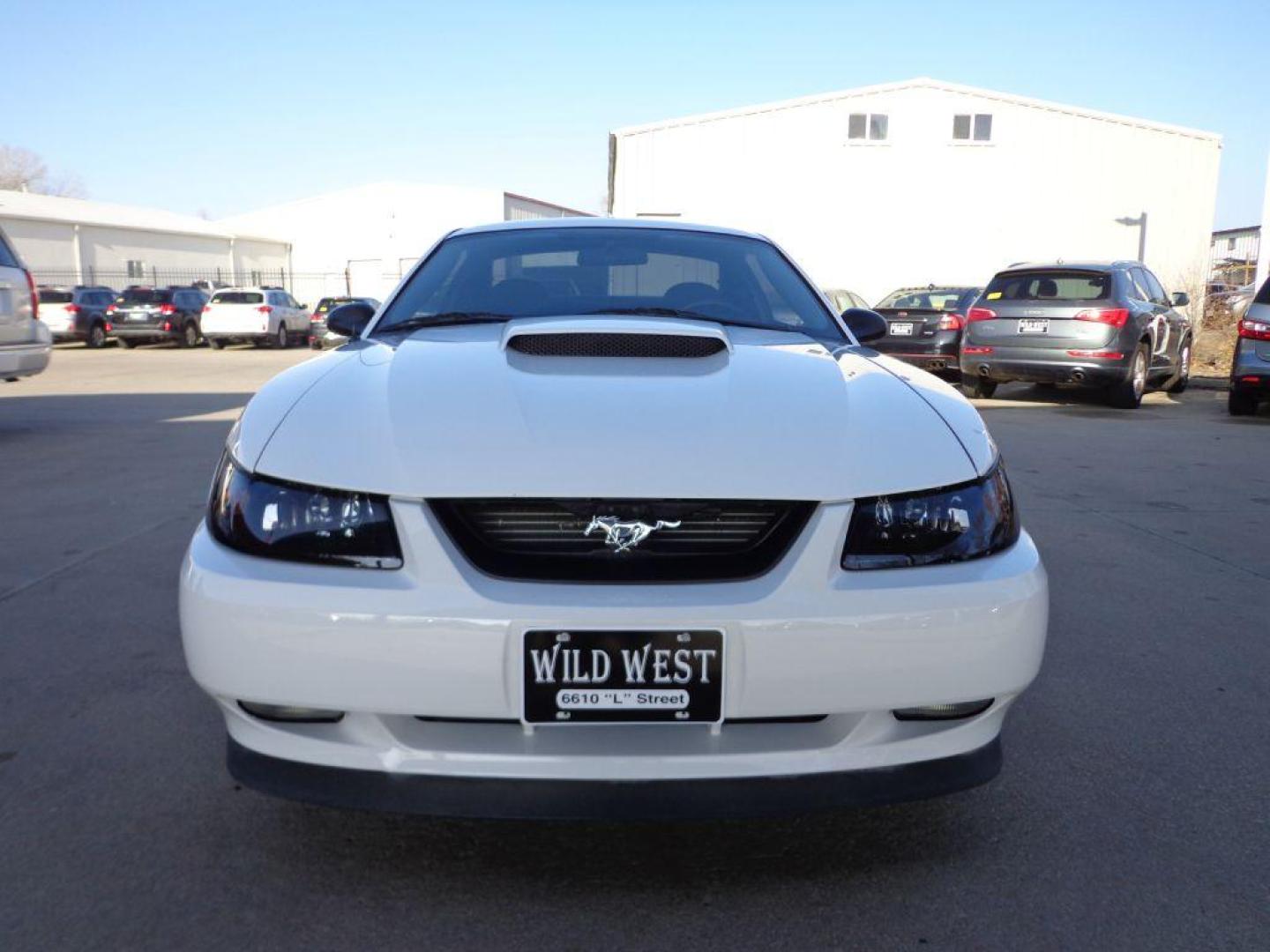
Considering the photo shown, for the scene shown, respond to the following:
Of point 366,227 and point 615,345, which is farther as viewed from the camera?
point 366,227

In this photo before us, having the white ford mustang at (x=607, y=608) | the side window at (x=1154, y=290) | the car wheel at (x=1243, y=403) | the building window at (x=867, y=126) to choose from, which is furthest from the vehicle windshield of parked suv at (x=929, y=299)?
the white ford mustang at (x=607, y=608)

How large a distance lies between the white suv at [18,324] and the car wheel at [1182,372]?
12051mm

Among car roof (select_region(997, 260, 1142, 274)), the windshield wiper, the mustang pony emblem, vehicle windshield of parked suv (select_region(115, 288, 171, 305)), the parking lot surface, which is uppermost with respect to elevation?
car roof (select_region(997, 260, 1142, 274))

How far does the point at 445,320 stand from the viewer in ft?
10.7

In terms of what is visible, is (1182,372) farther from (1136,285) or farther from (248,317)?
(248,317)

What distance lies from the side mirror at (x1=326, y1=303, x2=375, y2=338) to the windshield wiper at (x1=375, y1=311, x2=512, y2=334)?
0.31m

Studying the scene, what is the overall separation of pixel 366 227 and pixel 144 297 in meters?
25.3

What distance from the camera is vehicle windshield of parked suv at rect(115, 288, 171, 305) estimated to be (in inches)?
1018

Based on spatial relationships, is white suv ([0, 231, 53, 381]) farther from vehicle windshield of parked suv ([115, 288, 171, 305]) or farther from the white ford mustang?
vehicle windshield of parked suv ([115, 288, 171, 305])

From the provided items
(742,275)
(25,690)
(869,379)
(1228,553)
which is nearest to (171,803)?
(25,690)

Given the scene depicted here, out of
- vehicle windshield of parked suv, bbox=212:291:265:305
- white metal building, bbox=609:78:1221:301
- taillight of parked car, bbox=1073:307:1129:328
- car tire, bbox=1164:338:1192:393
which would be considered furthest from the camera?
white metal building, bbox=609:78:1221:301

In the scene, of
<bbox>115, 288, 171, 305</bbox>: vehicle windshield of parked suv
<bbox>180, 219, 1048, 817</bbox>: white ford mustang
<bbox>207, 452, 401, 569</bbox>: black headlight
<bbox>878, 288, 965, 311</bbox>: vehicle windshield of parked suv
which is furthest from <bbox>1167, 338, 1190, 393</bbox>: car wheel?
<bbox>115, 288, 171, 305</bbox>: vehicle windshield of parked suv

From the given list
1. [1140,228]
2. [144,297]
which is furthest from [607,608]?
[1140,228]

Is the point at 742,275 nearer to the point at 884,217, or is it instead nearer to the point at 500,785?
the point at 500,785
